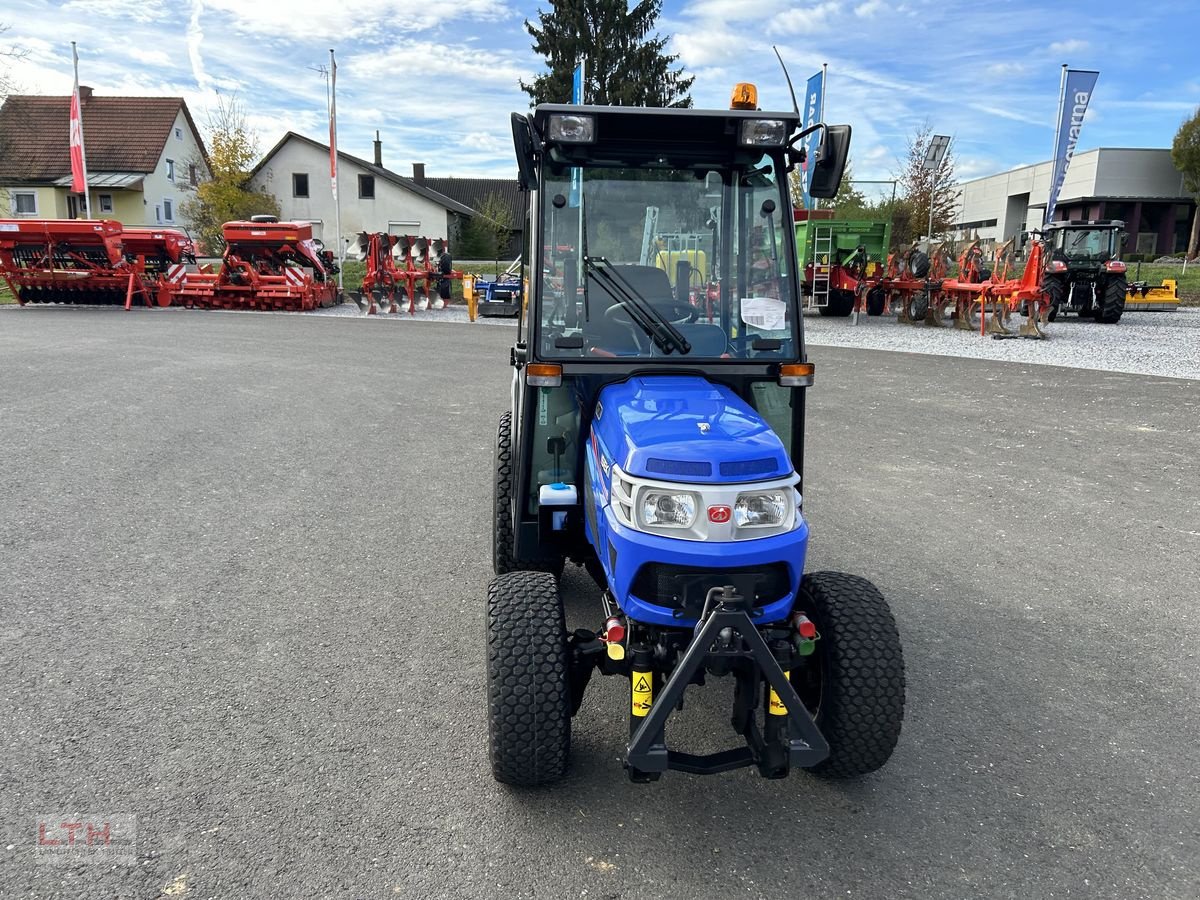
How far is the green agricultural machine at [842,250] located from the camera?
20453 millimetres

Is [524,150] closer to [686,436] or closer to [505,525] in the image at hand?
[686,436]

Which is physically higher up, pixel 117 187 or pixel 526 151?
pixel 117 187

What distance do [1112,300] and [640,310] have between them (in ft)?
64.2

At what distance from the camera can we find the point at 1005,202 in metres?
53.6

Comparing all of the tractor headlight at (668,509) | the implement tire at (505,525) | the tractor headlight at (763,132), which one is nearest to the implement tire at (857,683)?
the tractor headlight at (668,509)

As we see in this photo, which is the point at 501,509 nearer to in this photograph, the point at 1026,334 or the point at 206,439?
the point at 206,439

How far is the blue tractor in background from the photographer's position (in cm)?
266

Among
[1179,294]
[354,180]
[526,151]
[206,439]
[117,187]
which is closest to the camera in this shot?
[526,151]

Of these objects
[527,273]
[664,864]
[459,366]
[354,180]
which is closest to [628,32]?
[354,180]

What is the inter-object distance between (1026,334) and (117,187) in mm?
38456

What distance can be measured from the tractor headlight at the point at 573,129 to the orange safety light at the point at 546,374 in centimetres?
86

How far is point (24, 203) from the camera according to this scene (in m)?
39.4

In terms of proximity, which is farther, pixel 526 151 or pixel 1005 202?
pixel 1005 202

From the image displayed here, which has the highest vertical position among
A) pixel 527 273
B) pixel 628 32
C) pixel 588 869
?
pixel 628 32
